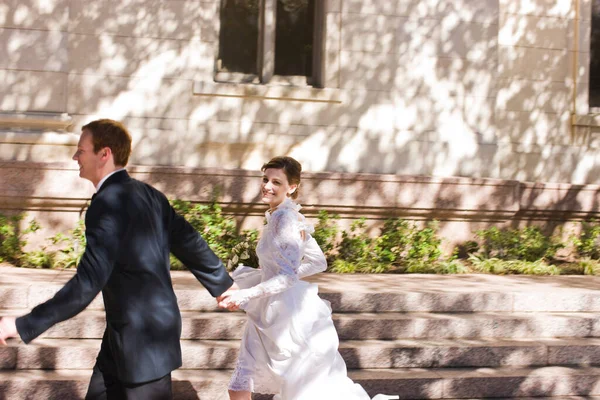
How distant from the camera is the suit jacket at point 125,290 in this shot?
3732 mm

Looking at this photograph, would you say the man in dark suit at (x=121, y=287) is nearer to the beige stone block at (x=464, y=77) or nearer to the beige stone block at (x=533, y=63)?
the beige stone block at (x=464, y=77)

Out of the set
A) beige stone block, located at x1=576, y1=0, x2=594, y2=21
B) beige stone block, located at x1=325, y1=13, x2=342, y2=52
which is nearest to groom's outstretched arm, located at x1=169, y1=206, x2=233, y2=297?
beige stone block, located at x1=325, y1=13, x2=342, y2=52

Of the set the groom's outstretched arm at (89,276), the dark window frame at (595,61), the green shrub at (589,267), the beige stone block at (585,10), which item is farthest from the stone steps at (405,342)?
the beige stone block at (585,10)

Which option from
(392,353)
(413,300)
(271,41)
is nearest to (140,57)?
(271,41)

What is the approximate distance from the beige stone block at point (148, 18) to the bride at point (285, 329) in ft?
17.4

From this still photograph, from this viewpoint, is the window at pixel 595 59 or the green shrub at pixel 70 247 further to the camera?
the window at pixel 595 59

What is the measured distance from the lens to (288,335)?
517 centimetres

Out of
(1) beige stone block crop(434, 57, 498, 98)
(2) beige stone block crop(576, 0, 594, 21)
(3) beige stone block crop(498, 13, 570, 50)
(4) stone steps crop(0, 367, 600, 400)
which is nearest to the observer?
(4) stone steps crop(0, 367, 600, 400)

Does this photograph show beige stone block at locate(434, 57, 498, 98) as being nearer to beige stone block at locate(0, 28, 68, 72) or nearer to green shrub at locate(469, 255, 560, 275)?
green shrub at locate(469, 255, 560, 275)

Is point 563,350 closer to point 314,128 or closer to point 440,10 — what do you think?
point 314,128

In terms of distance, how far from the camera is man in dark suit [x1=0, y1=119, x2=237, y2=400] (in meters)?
3.74

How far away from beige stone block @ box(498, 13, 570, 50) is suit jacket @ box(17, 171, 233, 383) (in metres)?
8.73

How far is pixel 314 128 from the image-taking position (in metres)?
10.6

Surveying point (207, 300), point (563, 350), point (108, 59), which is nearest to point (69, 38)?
point (108, 59)
